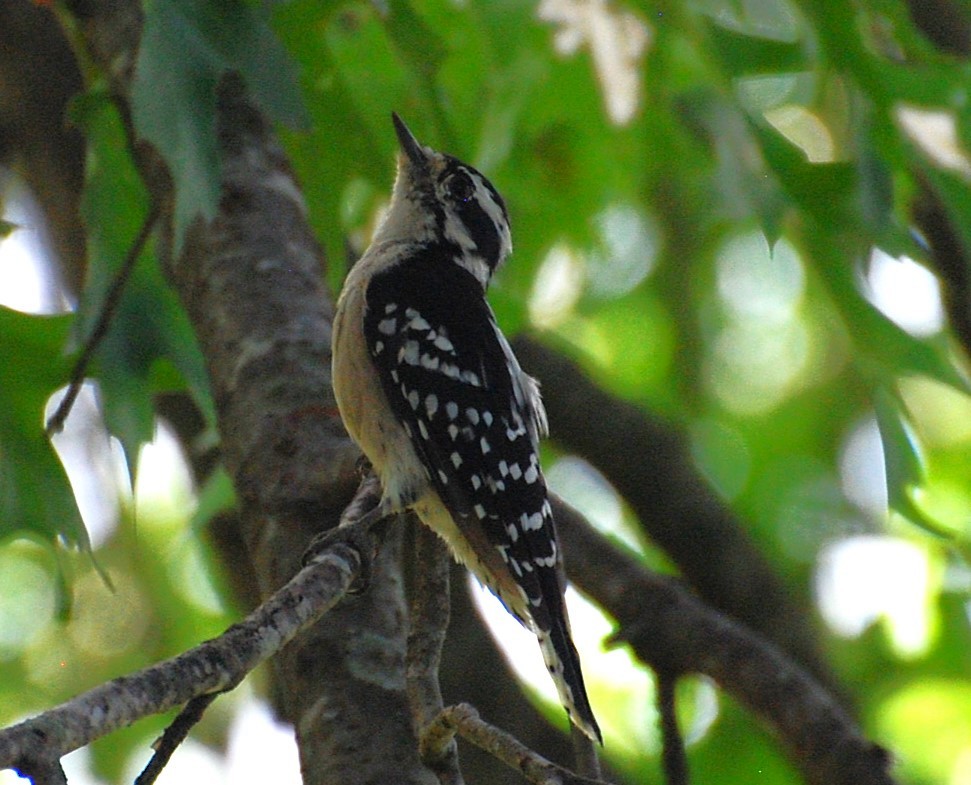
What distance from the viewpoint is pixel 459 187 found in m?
5.20

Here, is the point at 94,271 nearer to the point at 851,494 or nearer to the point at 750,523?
the point at 750,523

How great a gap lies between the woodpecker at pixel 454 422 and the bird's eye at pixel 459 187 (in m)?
0.12

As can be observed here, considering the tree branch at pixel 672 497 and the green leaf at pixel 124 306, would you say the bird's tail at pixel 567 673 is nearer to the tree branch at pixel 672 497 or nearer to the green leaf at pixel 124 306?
the green leaf at pixel 124 306

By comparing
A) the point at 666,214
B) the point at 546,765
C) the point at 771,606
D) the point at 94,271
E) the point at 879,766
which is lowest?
Answer: the point at 546,765

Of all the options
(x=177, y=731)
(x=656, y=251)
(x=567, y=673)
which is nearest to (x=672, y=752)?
(x=567, y=673)

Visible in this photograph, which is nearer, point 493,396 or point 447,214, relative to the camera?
point 493,396

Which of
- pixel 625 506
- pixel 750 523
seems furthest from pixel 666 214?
pixel 625 506

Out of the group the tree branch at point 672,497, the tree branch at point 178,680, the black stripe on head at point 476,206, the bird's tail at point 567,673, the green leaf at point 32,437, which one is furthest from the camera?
the tree branch at point 672,497

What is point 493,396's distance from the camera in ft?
14.6

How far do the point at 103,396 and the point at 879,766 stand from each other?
2.75m

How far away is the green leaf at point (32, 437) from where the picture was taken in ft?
12.5

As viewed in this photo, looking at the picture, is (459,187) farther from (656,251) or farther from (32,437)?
(656,251)

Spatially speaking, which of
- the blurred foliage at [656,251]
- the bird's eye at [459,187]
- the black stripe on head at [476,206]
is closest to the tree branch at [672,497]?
the blurred foliage at [656,251]

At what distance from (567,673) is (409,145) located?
2.21m
